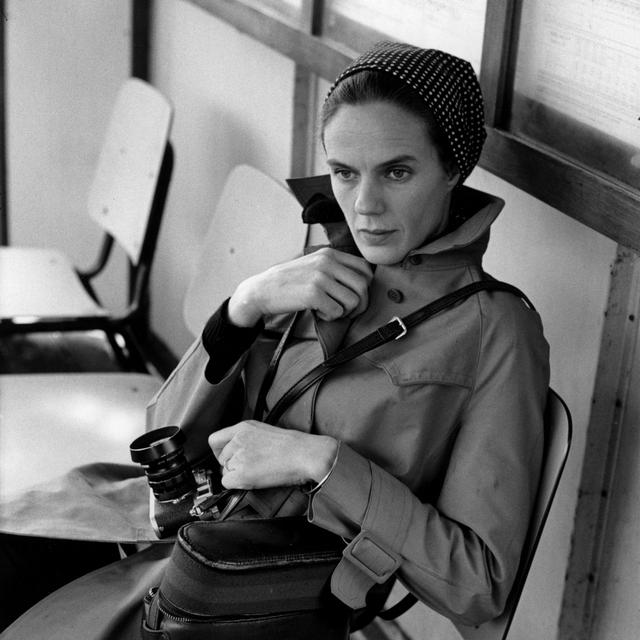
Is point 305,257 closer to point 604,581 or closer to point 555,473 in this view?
point 555,473

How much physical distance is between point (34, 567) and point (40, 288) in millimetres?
1522

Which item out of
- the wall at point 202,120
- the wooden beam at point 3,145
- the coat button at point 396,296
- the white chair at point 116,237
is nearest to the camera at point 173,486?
the coat button at point 396,296

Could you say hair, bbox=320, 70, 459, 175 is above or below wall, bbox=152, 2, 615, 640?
above

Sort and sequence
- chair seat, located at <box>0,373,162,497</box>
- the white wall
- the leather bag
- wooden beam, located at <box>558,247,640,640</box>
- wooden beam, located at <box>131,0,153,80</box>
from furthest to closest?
wooden beam, located at <box>131,0,153,80</box>
chair seat, located at <box>0,373,162,497</box>
the white wall
wooden beam, located at <box>558,247,640,640</box>
the leather bag

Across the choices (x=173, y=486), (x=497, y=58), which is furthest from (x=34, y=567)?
(x=497, y=58)

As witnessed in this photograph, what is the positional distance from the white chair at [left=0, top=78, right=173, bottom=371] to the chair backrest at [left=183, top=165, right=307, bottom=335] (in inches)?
16.8

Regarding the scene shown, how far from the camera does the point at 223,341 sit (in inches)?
71.6

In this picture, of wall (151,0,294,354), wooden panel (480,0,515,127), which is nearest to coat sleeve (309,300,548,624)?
wooden panel (480,0,515,127)

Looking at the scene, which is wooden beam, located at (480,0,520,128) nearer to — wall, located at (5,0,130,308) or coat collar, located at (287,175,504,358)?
coat collar, located at (287,175,504,358)

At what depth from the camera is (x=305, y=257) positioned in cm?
171

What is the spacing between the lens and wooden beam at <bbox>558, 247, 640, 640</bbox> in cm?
167

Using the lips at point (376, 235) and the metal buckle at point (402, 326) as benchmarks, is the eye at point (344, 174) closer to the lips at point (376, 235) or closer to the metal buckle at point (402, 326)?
the lips at point (376, 235)

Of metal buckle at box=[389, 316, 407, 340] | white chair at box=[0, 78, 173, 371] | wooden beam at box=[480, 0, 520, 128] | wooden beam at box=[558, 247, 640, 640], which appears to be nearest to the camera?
metal buckle at box=[389, 316, 407, 340]

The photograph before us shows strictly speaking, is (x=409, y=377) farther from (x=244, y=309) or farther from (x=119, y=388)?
(x=119, y=388)
